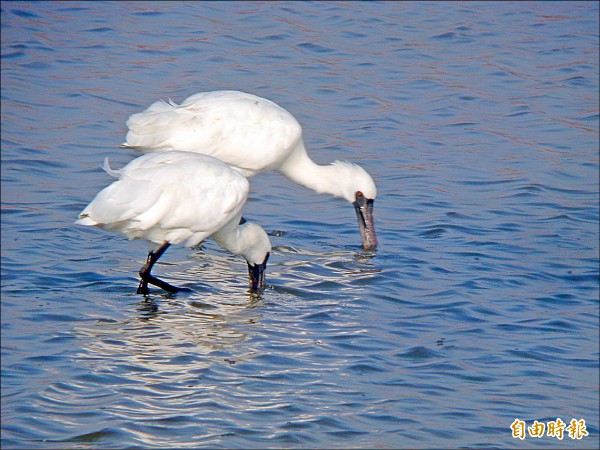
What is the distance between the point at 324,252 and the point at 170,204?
6.59 feet

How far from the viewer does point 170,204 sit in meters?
7.81

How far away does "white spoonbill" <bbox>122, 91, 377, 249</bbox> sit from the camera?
9219mm

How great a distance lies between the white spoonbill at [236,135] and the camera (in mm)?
9219

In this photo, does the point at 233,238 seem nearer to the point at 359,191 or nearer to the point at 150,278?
the point at 150,278

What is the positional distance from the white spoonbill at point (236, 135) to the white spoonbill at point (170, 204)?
1014 millimetres

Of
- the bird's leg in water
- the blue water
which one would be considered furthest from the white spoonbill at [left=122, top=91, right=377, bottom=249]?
the bird's leg in water

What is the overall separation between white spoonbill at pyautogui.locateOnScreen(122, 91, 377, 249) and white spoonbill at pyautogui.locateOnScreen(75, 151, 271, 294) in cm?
101

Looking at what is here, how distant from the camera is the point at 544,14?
18359 millimetres

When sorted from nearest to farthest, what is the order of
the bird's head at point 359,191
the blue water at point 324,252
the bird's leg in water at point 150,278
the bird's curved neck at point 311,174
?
the blue water at point 324,252, the bird's leg in water at point 150,278, the bird's head at point 359,191, the bird's curved neck at point 311,174

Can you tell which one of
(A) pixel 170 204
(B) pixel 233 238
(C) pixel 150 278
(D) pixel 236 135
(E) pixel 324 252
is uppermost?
(D) pixel 236 135

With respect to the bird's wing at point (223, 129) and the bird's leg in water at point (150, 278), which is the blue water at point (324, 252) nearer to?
the bird's leg in water at point (150, 278)

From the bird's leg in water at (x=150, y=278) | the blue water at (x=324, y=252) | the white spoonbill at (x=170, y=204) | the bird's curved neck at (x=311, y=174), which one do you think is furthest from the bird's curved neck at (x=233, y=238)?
the bird's curved neck at (x=311, y=174)

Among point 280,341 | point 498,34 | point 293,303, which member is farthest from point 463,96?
point 280,341

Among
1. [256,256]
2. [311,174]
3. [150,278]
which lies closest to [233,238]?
[256,256]
